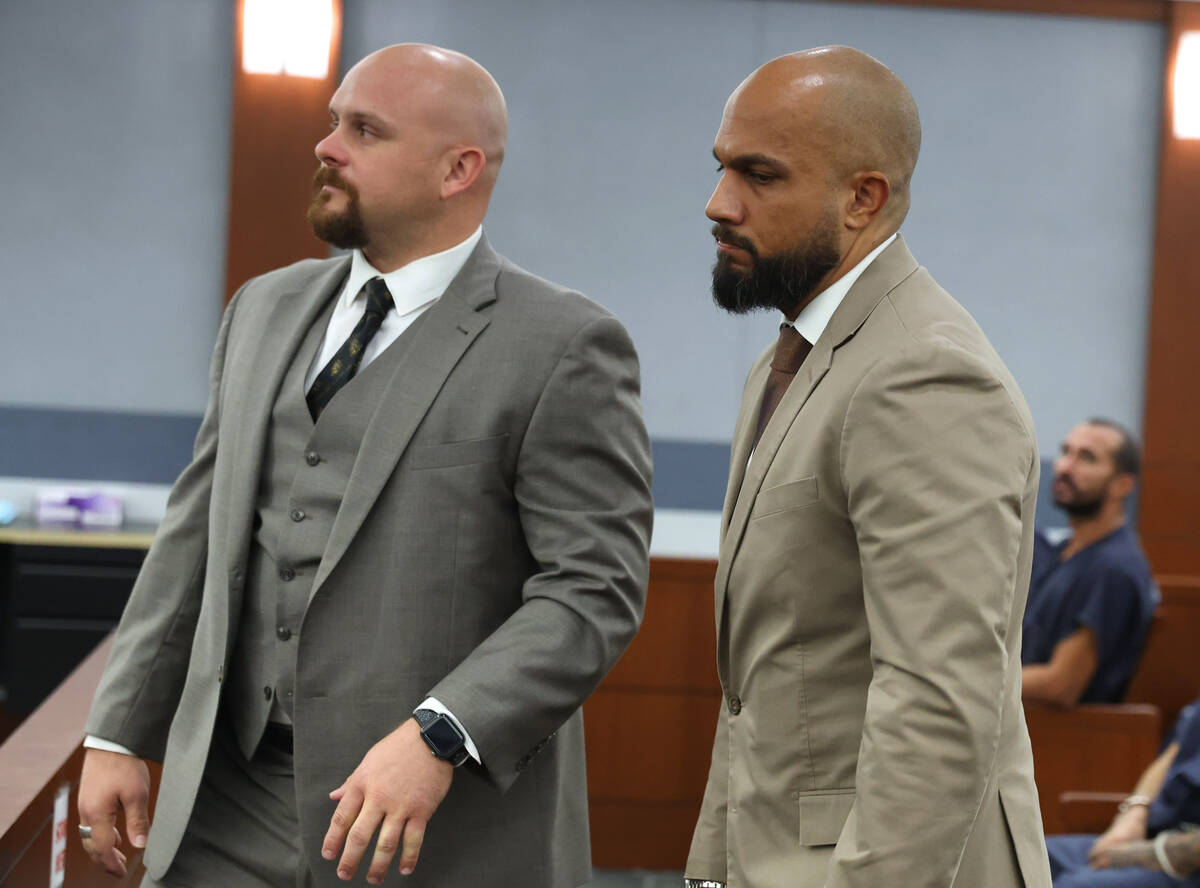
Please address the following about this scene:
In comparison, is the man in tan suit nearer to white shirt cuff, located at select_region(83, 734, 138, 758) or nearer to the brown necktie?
the brown necktie

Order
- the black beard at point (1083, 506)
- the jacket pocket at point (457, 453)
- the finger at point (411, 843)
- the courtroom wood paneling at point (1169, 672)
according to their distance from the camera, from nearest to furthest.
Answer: the finger at point (411, 843) → the jacket pocket at point (457, 453) → the black beard at point (1083, 506) → the courtroom wood paneling at point (1169, 672)

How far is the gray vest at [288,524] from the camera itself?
5.35ft

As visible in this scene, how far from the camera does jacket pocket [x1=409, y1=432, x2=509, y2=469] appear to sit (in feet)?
5.32

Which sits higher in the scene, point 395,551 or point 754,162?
point 754,162

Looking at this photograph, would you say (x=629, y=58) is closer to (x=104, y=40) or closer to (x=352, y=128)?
(x=104, y=40)

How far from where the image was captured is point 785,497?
47.6 inches

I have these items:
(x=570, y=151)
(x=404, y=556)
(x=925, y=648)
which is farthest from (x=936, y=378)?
(x=570, y=151)

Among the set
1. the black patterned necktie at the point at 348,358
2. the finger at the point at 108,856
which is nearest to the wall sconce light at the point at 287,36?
the black patterned necktie at the point at 348,358

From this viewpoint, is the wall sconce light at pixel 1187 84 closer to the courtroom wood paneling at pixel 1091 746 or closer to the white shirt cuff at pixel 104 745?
the courtroom wood paneling at pixel 1091 746

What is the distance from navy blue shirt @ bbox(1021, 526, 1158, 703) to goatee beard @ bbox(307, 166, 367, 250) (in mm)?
2293

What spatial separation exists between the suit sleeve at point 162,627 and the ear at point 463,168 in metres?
0.41

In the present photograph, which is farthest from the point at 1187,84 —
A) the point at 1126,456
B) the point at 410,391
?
the point at 410,391

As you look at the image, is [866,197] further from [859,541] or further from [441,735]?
[441,735]

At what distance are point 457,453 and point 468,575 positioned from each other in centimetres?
14
